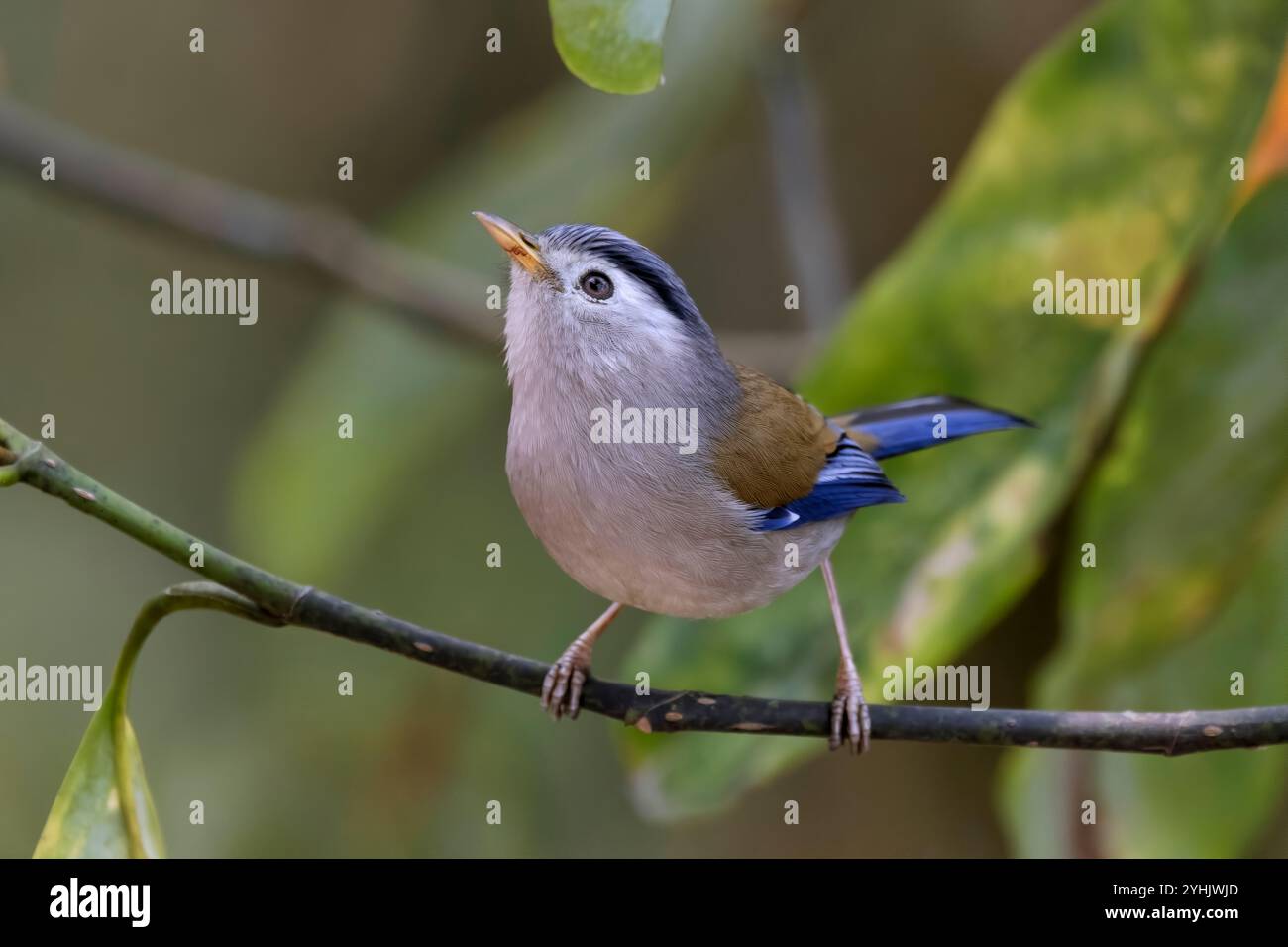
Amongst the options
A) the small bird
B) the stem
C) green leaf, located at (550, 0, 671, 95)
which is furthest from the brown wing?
green leaf, located at (550, 0, 671, 95)

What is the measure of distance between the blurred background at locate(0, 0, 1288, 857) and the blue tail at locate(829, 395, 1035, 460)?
2.0 inches

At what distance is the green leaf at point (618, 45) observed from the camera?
3.85ft

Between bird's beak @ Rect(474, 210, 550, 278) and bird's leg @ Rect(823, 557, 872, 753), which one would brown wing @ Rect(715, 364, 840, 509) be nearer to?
bird's leg @ Rect(823, 557, 872, 753)

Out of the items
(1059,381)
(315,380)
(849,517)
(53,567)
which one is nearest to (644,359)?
(849,517)

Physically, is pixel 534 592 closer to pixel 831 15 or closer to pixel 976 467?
pixel 976 467

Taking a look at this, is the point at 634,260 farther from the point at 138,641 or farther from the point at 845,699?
the point at 138,641

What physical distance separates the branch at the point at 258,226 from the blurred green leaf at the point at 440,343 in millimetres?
73

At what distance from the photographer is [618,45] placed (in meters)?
1.18

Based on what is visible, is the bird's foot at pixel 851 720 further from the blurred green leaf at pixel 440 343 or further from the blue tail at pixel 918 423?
the blurred green leaf at pixel 440 343

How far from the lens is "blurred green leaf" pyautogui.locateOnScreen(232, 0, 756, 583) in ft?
9.93

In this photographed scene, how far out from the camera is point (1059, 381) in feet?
7.73

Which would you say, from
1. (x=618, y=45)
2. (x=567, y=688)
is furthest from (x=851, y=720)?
(x=618, y=45)
